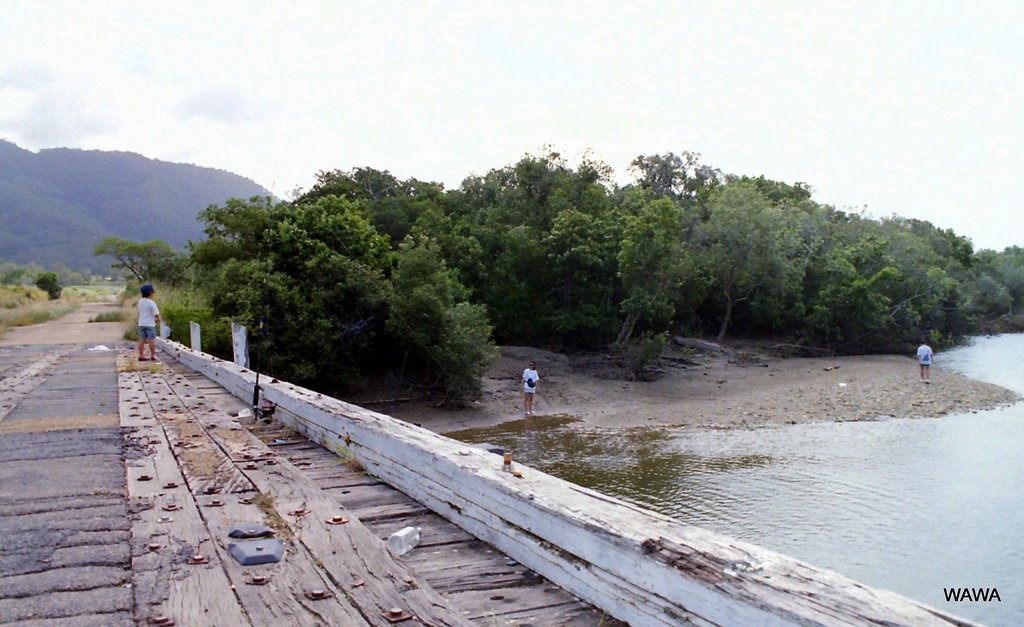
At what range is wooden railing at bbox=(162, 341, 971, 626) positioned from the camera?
177 centimetres

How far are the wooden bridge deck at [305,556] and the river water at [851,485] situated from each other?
771 cm

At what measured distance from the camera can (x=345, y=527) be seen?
3182 mm

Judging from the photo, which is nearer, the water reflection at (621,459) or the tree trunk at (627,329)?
the water reflection at (621,459)

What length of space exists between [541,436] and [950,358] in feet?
105

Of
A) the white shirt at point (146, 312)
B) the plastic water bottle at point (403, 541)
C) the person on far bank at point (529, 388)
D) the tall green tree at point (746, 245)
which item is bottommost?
the person on far bank at point (529, 388)

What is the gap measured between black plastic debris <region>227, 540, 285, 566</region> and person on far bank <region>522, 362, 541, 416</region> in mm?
23723

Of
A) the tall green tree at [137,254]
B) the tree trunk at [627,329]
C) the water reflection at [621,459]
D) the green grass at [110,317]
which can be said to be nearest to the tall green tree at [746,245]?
the tree trunk at [627,329]

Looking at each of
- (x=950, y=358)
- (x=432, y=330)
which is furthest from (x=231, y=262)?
(x=950, y=358)

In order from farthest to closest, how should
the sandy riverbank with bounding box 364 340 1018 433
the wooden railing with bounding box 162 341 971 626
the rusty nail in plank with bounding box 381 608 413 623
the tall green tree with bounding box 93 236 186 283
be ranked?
1. the tall green tree with bounding box 93 236 186 283
2. the sandy riverbank with bounding box 364 340 1018 433
3. the rusty nail in plank with bounding box 381 608 413 623
4. the wooden railing with bounding box 162 341 971 626

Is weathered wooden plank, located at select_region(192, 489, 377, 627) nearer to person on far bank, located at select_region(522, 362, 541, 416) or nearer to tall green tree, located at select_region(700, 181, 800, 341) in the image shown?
person on far bank, located at select_region(522, 362, 541, 416)

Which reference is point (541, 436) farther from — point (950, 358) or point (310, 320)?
point (950, 358)

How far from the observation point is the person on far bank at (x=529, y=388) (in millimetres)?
26641

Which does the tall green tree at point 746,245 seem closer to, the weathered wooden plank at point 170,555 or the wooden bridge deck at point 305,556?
the wooden bridge deck at point 305,556

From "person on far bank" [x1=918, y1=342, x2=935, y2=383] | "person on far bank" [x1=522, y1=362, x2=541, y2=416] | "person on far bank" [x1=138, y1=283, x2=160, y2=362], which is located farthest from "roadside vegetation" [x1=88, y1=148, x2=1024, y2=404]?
"person on far bank" [x1=918, y1=342, x2=935, y2=383]
